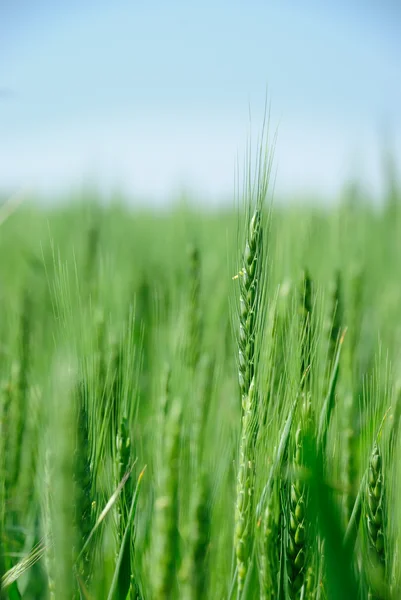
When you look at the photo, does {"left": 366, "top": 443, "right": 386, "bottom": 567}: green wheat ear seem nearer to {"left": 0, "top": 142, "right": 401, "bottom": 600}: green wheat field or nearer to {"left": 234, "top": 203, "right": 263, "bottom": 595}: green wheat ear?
{"left": 0, "top": 142, "right": 401, "bottom": 600}: green wheat field

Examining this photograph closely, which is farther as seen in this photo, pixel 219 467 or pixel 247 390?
pixel 219 467

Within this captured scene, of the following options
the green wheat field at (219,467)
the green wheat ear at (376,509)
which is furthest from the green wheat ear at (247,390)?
the green wheat ear at (376,509)

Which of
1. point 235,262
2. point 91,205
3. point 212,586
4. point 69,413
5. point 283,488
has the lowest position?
point 212,586

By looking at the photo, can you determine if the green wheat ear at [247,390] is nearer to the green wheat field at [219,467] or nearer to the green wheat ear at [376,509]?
the green wheat field at [219,467]

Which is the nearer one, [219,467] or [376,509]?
[376,509]

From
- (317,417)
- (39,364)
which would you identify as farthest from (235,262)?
(39,364)

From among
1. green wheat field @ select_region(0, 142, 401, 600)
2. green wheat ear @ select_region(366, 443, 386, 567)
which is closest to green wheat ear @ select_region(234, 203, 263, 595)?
green wheat field @ select_region(0, 142, 401, 600)

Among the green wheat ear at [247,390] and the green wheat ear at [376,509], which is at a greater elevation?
the green wheat ear at [247,390]

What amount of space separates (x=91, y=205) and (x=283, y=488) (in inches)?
104

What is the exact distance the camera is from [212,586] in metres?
0.78

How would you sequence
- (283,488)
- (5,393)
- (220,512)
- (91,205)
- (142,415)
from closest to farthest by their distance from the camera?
(283,488), (220,512), (5,393), (142,415), (91,205)

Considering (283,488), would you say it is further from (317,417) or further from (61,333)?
(61,333)

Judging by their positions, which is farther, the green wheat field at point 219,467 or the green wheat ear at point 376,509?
the green wheat ear at point 376,509

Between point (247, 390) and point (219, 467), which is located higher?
point (247, 390)
